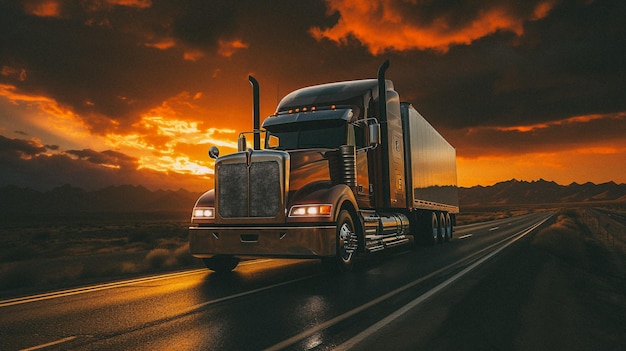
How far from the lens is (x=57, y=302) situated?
724cm

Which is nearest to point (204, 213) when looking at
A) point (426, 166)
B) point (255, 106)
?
point (255, 106)

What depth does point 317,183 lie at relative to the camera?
9.90 metres

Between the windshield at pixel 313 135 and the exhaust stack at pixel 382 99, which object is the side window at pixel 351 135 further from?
the exhaust stack at pixel 382 99

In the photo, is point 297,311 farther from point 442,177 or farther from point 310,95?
point 442,177

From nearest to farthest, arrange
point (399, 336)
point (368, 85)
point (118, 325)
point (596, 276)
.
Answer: point (399, 336)
point (118, 325)
point (596, 276)
point (368, 85)

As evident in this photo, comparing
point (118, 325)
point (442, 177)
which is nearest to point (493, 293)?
point (118, 325)

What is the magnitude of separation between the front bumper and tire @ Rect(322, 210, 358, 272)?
1.39 feet

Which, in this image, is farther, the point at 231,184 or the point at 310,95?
the point at 310,95

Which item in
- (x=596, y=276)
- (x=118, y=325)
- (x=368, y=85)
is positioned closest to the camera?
(x=118, y=325)

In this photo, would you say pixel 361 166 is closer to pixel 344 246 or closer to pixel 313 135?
pixel 313 135

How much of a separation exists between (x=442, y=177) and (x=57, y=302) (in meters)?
15.8

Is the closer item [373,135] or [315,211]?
[315,211]

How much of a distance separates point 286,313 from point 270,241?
303 cm

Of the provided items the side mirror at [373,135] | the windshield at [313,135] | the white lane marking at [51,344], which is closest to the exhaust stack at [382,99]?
the side mirror at [373,135]
